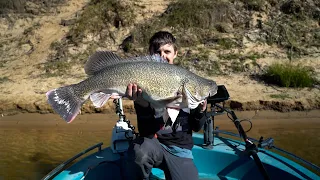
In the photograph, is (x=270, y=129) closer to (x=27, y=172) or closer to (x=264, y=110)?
(x=264, y=110)

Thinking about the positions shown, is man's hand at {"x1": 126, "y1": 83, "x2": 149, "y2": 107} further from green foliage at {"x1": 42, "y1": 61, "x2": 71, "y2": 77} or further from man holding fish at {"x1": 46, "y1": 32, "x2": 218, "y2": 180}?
green foliage at {"x1": 42, "y1": 61, "x2": 71, "y2": 77}

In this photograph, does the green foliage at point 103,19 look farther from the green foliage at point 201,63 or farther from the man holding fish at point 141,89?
the man holding fish at point 141,89

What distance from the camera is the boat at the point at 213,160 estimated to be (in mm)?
3359

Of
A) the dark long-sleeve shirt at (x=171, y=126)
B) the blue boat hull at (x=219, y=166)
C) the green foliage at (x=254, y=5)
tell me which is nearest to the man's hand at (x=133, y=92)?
the dark long-sleeve shirt at (x=171, y=126)

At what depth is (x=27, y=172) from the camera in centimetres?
550

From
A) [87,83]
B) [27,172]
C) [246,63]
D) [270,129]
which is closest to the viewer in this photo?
[87,83]

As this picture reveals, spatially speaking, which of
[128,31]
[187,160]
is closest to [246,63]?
[128,31]

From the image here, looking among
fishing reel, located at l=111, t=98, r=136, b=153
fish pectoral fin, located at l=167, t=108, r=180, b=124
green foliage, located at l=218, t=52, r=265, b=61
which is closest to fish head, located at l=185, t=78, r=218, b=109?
fish pectoral fin, located at l=167, t=108, r=180, b=124

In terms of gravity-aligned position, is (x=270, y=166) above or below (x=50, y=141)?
above

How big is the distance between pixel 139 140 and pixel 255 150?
3.10ft

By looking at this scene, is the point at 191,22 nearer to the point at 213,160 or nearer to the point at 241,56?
the point at 241,56

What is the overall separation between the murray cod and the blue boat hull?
1022 millimetres

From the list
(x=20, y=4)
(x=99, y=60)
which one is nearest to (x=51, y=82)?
(x=20, y=4)

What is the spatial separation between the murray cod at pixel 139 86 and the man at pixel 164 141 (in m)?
0.29
